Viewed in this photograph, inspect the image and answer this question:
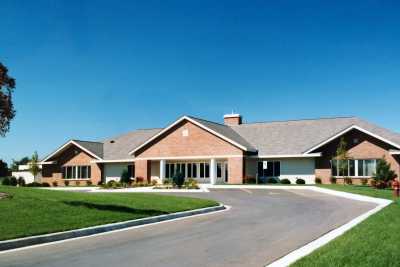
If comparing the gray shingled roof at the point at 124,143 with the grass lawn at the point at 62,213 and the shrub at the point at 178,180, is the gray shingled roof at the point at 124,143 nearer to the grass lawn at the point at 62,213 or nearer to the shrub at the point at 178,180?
the shrub at the point at 178,180

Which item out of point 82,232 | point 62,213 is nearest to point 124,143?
point 62,213

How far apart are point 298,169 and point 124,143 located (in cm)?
2060

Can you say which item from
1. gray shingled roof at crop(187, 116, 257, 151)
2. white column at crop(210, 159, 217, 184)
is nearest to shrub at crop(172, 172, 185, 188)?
white column at crop(210, 159, 217, 184)

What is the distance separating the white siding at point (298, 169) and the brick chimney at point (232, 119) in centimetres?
1134

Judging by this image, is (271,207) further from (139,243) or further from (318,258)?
(318,258)

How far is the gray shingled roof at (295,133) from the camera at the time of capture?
137ft

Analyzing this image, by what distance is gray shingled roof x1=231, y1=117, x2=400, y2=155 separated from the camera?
41812 millimetres

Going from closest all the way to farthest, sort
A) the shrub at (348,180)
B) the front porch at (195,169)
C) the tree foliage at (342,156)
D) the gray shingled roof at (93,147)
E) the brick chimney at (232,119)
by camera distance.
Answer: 1. the tree foliage at (342,156)
2. the shrub at (348,180)
3. the front porch at (195,169)
4. the gray shingled roof at (93,147)
5. the brick chimney at (232,119)

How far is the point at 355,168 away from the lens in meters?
39.8

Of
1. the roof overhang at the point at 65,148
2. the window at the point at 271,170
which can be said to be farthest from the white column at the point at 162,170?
the window at the point at 271,170

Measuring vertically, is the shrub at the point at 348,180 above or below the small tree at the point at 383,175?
below

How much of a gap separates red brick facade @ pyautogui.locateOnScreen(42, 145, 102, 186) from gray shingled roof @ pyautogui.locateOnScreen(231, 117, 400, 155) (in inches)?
610

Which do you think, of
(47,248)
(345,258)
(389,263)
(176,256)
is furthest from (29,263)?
(389,263)

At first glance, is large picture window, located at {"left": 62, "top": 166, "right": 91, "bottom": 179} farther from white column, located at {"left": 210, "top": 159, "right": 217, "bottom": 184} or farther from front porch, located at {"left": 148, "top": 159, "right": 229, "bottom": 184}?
white column, located at {"left": 210, "top": 159, "right": 217, "bottom": 184}
